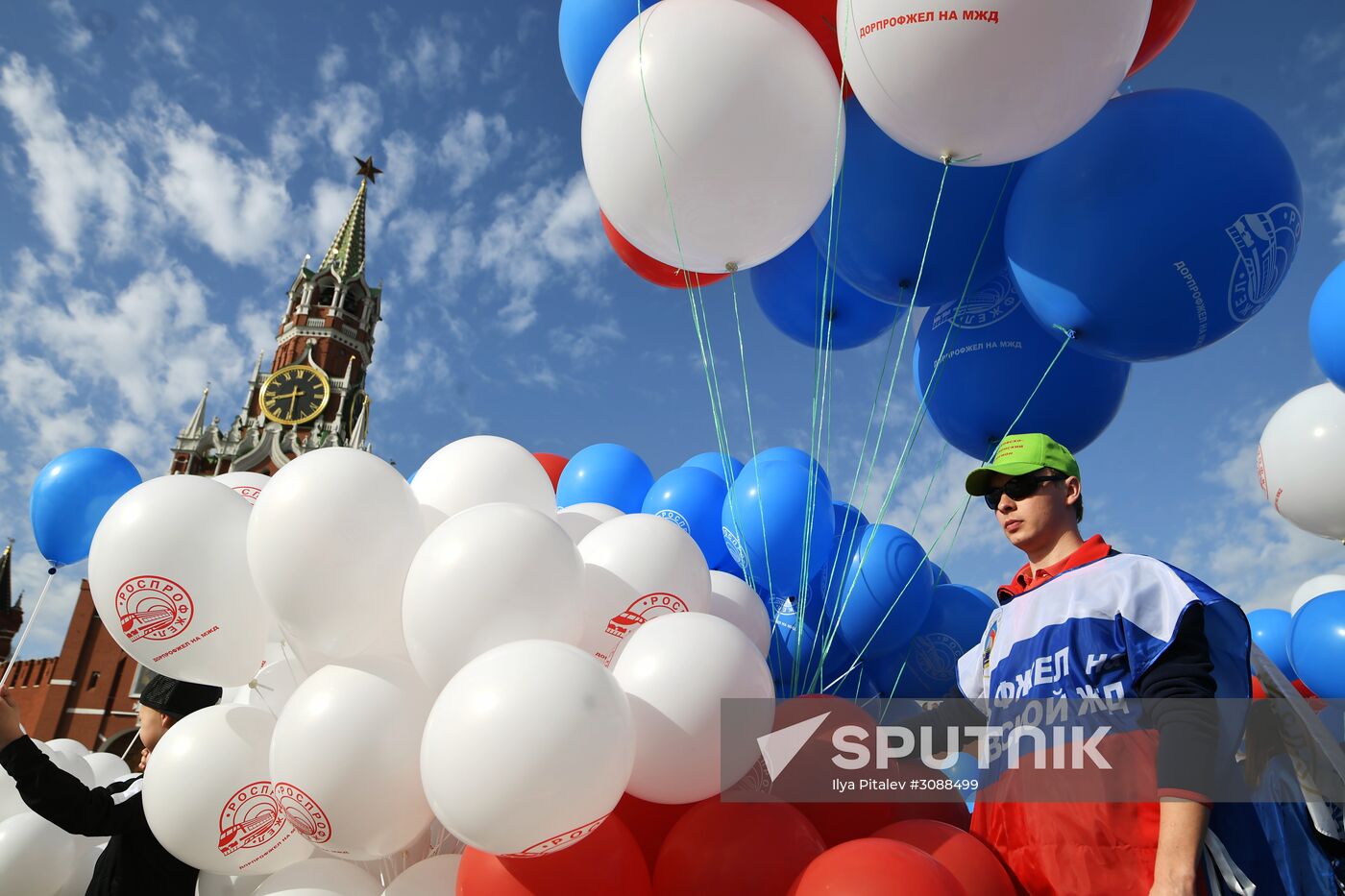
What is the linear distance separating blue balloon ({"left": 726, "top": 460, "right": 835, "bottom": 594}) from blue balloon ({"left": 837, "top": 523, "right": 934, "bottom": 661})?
25cm

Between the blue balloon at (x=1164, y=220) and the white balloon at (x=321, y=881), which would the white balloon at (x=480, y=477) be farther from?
the blue balloon at (x=1164, y=220)

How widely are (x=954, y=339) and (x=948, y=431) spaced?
1.51ft

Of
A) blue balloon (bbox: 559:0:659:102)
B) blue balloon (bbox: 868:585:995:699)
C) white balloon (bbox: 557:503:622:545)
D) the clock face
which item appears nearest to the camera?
white balloon (bbox: 557:503:622:545)

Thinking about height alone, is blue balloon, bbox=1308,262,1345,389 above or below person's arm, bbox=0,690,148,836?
above

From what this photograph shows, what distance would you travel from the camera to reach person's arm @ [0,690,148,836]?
8.46 ft

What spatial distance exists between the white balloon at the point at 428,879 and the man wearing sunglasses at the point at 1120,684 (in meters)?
1.56

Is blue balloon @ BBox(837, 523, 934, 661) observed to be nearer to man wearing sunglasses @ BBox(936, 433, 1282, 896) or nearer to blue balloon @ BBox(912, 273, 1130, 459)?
blue balloon @ BBox(912, 273, 1130, 459)

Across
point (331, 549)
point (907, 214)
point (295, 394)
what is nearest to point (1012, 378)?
point (907, 214)

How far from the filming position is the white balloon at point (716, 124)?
2.74 metres

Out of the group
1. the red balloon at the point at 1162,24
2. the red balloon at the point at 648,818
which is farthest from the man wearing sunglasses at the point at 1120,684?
the red balloon at the point at 1162,24

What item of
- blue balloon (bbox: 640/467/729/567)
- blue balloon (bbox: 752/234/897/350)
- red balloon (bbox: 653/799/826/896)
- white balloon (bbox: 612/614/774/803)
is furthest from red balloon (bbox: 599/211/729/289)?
red balloon (bbox: 653/799/826/896)

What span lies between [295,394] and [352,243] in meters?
12.0

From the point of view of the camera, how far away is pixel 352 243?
141 feet

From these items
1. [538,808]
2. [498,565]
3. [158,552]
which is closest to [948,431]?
[498,565]
